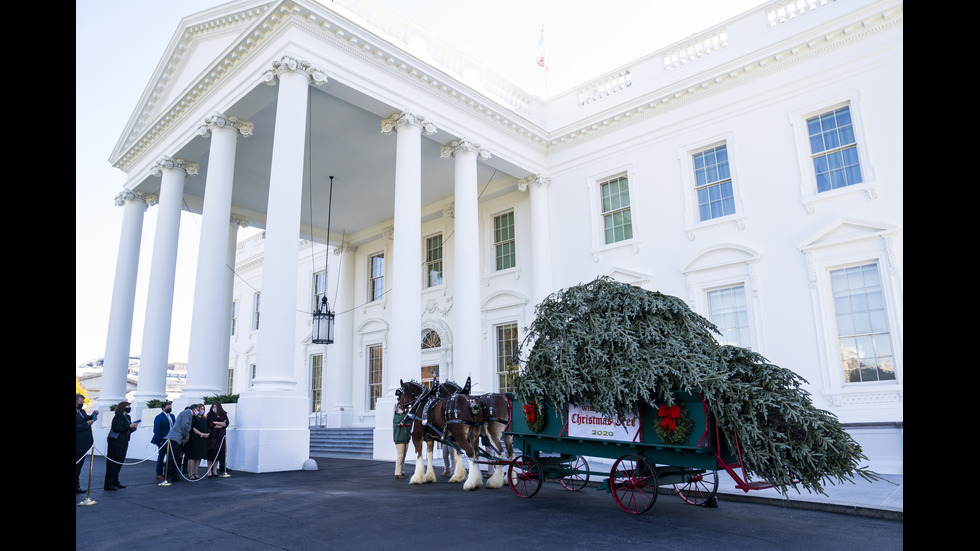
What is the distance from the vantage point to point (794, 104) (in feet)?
45.4

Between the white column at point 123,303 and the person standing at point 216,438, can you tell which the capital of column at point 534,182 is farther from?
the white column at point 123,303

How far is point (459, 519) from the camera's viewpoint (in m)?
6.64

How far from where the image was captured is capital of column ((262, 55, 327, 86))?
12.4 m

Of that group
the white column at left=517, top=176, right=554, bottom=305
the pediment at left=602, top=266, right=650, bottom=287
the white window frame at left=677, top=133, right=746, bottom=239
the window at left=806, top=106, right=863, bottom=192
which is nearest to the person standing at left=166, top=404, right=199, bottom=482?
the white column at left=517, top=176, right=554, bottom=305

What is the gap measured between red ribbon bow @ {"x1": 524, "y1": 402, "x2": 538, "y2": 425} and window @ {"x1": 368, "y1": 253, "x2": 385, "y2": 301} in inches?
637

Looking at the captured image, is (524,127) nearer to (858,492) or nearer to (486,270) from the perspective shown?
(486,270)

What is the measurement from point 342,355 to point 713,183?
15501 mm

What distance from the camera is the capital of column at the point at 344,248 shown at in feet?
80.9

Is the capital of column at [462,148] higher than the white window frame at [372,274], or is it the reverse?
the capital of column at [462,148]

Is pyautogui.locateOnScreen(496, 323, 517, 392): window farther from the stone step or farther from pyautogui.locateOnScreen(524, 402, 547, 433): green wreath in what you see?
pyautogui.locateOnScreen(524, 402, 547, 433): green wreath

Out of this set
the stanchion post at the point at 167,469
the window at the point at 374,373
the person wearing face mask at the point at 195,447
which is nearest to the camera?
the stanchion post at the point at 167,469

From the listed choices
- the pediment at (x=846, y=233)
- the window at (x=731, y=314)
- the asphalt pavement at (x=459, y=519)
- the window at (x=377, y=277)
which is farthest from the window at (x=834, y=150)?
the window at (x=377, y=277)

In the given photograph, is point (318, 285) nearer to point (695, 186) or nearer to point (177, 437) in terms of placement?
point (177, 437)

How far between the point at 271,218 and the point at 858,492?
11086 millimetres
